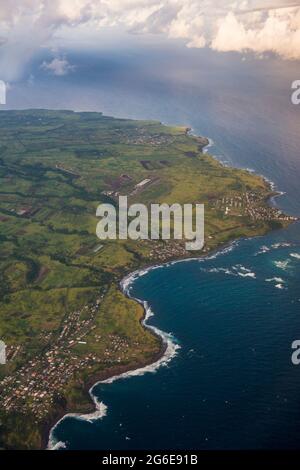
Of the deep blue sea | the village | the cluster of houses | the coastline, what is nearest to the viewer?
the deep blue sea

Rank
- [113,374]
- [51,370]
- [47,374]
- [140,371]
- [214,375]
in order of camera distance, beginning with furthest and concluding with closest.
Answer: [51,370], [140,371], [47,374], [113,374], [214,375]

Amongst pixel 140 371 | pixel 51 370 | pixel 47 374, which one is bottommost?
pixel 47 374

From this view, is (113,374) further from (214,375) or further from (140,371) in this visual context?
(214,375)

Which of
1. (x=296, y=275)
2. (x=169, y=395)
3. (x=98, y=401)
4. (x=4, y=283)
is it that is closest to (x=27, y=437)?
(x=98, y=401)

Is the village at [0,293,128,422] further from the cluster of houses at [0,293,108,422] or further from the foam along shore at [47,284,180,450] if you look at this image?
the foam along shore at [47,284,180,450]

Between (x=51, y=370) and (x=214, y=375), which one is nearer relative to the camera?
(x=214, y=375)

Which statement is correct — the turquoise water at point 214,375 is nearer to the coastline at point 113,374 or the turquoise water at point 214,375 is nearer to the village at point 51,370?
the coastline at point 113,374

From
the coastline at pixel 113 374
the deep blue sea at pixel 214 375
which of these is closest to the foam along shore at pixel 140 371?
the coastline at pixel 113 374

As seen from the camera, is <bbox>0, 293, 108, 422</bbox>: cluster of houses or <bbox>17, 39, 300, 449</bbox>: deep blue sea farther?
<bbox>0, 293, 108, 422</bbox>: cluster of houses

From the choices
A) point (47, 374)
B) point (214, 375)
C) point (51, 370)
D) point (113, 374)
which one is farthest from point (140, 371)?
point (47, 374)

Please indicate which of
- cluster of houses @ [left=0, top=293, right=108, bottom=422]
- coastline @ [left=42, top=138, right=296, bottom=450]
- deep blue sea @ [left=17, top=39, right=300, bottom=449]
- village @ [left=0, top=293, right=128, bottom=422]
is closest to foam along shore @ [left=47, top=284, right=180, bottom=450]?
coastline @ [left=42, top=138, right=296, bottom=450]

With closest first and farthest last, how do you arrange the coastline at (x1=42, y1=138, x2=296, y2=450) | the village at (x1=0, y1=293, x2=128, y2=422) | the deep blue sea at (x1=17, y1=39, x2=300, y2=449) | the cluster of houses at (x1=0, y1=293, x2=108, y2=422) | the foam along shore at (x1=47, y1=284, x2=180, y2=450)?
1. the deep blue sea at (x1=17, y1=39, x2=300, y2=449)
2. the foam along shore at (x1=47, y1=284, x2=180, y2=450)
3. the coastline at (x1=42, y1=138, x2=296, y2=450)
4. the cluster of houses at (x1=0, y1=293, x2=108, y2=422)
5. the village at (x1=0, y1=293, x2=128, y2=422)

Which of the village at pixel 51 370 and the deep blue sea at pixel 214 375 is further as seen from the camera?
the village at pixel 51 370
